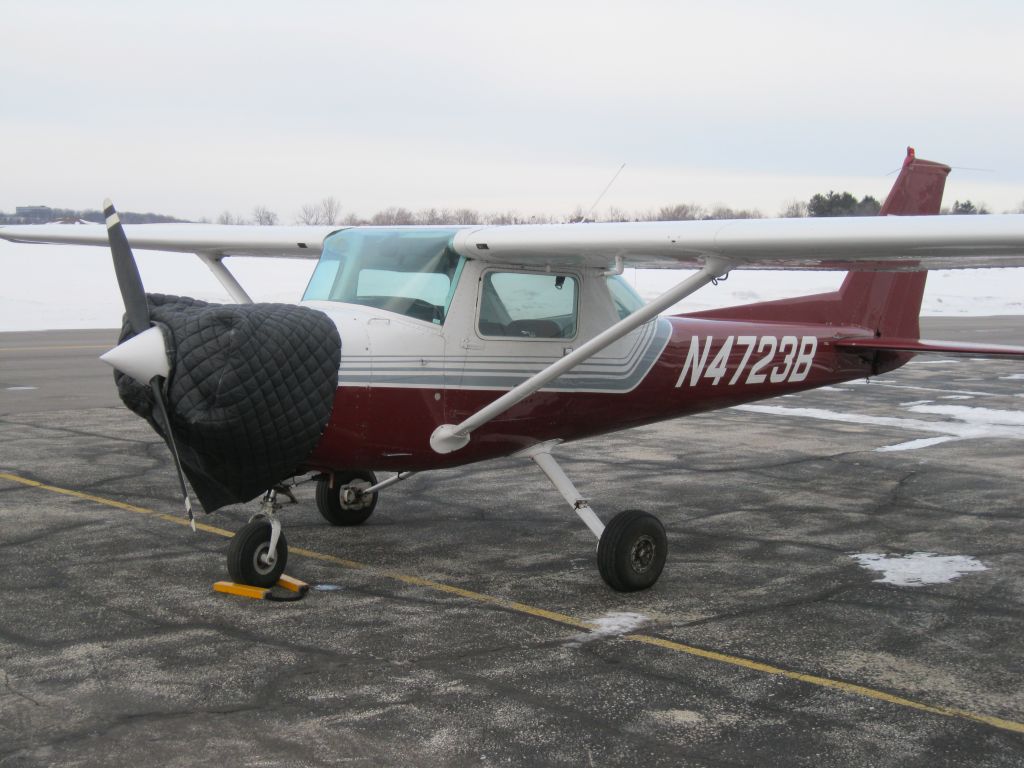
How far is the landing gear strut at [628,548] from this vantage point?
655cm

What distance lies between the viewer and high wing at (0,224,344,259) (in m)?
8.36

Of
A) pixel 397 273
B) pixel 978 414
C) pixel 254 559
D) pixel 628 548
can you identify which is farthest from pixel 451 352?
pixel 978 414

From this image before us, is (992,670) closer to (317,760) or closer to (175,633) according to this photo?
(317,760)

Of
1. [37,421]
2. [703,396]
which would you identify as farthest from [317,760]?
[37,421]

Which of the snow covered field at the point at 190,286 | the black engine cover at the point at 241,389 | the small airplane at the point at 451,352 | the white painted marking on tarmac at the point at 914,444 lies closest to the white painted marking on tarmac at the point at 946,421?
the white painted marking on tarmac at the point at 914,444

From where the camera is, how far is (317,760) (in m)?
4.24

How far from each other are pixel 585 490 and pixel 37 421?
22.6ft

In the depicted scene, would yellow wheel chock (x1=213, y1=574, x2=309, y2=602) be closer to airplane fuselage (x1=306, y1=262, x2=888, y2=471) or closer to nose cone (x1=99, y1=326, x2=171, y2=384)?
airplane fuselage (x1=306, y1=262, x2=888, y2=471)

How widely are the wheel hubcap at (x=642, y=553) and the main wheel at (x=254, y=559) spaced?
207 cm

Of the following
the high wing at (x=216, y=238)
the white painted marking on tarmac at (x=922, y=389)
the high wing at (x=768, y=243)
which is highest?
the high wing at (x=768, y=243)

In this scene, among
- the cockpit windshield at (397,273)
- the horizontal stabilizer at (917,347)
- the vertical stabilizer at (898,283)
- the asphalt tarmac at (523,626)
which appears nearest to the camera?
the asphalt tarmac at (523,626)

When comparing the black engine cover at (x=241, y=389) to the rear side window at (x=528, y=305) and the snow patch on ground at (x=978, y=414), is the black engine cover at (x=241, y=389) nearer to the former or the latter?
the rear side window at (x=528, y=305)

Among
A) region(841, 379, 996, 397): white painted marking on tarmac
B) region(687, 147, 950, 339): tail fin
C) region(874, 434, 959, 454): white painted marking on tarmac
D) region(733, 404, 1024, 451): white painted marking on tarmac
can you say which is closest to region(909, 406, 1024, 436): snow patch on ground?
region(733, 404, 1024, 451): white painted marking on tarmac

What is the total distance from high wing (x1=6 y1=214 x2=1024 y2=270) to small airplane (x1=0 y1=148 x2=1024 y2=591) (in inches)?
0.6
